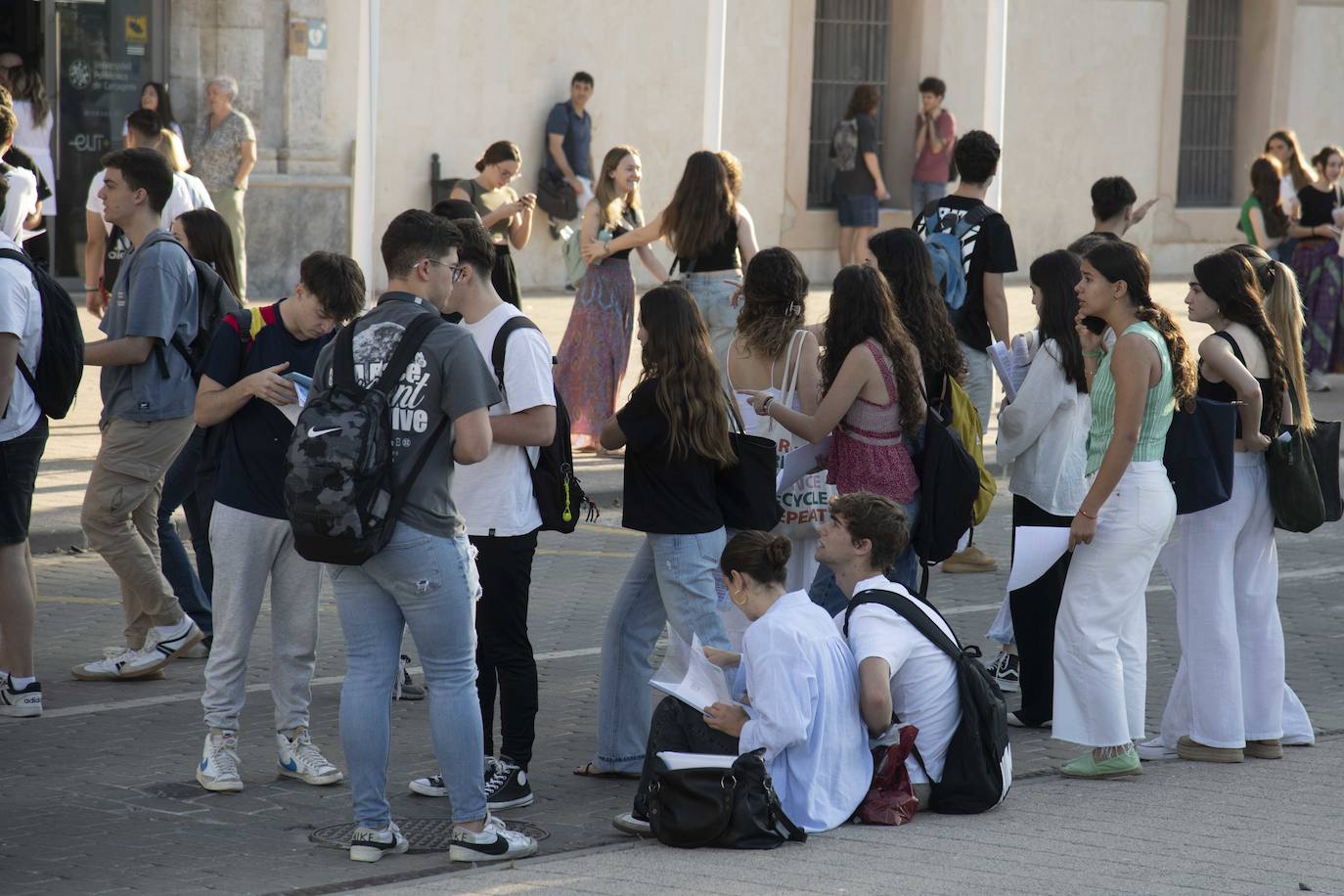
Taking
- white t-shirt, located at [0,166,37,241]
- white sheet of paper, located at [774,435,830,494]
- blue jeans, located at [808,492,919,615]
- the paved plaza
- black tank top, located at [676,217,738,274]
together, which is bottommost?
the paved plaza

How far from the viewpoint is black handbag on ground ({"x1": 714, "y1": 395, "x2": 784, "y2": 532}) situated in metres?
6.18

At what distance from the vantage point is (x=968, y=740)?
19.2ft

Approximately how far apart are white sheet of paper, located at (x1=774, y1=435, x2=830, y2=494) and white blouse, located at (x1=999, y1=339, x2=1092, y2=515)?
32.2 inches

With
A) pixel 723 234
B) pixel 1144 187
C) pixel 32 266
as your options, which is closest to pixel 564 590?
pixel 723 234

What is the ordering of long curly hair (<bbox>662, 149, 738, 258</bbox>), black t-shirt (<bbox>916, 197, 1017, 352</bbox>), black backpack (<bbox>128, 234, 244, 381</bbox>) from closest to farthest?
black backpack (<bbox>128, 234, 244, 381</bbox>)
black t-shirt (<bbox>916, 197, 1017, 352</bbox>)
long curly hair (<bbox>662, 149, 738, 258</bbox>)

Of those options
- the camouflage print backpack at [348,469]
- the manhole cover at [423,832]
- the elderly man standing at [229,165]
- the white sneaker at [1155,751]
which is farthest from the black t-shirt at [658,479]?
the elderly man standing at [229,165]

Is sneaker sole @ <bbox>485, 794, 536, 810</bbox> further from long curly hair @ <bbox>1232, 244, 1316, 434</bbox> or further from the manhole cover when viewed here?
long curly hair @ <bbox>1232, 244, 1316, 434</bbox>

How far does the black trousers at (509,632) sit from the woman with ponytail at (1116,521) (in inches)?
68.0

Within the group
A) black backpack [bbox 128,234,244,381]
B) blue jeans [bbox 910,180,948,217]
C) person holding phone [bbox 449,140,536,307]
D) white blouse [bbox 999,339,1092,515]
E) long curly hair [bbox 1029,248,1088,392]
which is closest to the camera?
black backpack [bbox 128,234,244,381]

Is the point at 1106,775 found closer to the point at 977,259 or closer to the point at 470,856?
the point at 470,856

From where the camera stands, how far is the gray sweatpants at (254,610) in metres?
5.93

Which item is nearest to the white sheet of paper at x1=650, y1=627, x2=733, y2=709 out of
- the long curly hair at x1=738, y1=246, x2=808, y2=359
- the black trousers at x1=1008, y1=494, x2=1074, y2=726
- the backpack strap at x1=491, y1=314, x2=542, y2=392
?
the backpack strap at x1=491, y1=314, x2=542, y2=392

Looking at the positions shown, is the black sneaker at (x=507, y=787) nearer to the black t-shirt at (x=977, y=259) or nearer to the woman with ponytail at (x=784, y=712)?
the woman with ponytail at (x=784, y=712)

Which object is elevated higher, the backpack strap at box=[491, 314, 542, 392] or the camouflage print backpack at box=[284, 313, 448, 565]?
the backpack strap at box=[491, 314, 542, 392]
